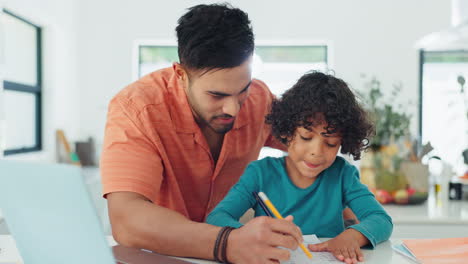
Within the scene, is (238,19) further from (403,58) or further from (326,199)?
(403,58)

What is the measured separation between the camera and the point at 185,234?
889 mm

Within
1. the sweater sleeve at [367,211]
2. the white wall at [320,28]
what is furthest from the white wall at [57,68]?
the sweater sleeve at [367,211]

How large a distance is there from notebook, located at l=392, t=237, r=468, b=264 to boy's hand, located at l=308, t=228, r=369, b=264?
0.08m

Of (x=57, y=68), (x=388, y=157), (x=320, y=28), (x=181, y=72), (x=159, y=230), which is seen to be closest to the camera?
(x=159, y=230)

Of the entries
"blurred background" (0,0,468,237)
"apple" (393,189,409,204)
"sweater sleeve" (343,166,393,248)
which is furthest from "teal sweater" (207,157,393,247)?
"blurred background" (0,0,468,237)

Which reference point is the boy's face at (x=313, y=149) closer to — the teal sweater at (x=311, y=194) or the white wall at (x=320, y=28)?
the teal sweater at (x=311, y=194)

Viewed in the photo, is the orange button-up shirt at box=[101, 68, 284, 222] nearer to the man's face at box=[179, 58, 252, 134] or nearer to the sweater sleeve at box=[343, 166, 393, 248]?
the man's face at box=[179, 58, 252, 134]

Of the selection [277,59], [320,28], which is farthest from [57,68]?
[320,28]

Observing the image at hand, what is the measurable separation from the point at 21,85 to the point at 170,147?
2859 mm

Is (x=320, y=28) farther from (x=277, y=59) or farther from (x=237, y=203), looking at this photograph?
(x=237, y=203)

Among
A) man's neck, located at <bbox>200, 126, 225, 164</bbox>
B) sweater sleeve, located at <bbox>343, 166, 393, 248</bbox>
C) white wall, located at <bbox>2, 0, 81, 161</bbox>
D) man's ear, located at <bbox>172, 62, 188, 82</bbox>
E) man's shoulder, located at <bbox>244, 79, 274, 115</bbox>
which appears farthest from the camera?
white wall, located at <bbox>2, 0, 81, 161</bbox>

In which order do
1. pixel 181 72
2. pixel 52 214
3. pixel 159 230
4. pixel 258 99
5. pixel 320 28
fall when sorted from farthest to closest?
pixel 320 28, pixel 258 99, pixel 181 72, pixel 159 230, pixel 52 214

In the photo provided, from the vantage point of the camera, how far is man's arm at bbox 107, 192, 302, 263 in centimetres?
81

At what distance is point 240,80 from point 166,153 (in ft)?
1.07
